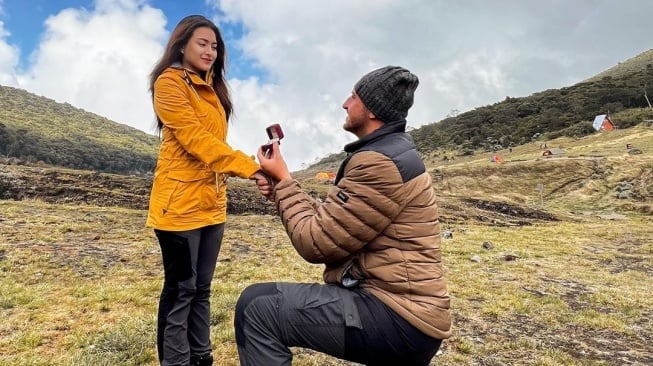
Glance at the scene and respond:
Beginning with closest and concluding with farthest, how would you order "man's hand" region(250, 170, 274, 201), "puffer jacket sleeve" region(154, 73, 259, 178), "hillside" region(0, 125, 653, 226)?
"man's hand" region(250, 170, 274, 201), "puffer jacket sleeve" region(154, 73, 259, 178), "hillside" region(0, 125, 653, 226)

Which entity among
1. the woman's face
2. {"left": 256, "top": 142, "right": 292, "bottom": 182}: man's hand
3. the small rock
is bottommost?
the small rock

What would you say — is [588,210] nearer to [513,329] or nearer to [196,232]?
[513,329]

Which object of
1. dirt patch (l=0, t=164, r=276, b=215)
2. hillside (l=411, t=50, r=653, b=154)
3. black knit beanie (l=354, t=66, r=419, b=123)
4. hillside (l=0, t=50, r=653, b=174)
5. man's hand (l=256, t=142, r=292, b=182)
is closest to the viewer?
black knit beanie (l=354, t=66, r=419, b=123)

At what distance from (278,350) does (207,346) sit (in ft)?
5.20

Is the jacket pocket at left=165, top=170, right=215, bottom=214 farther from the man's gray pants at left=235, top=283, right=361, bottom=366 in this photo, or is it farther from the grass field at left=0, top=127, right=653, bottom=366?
the grass field at left=0, top=127, right=653, bottom=366

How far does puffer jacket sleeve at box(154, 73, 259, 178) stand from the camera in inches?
110

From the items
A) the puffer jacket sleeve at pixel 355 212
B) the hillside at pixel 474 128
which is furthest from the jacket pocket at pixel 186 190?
the hillside at pixel 474 128

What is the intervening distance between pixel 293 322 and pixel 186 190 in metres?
1.35

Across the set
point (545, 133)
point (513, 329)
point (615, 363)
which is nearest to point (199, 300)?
point (513, 329)

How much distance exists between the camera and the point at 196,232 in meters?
3.13

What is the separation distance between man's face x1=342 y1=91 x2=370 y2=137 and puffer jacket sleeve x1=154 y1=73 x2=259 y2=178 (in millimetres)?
667

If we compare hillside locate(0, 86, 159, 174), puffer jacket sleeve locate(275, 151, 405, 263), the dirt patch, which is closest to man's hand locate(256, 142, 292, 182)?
puffer jacket sleeve locate(275, 151, 405, 263)

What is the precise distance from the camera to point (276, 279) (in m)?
7.25

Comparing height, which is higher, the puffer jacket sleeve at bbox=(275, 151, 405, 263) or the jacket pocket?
the jacket pocket
